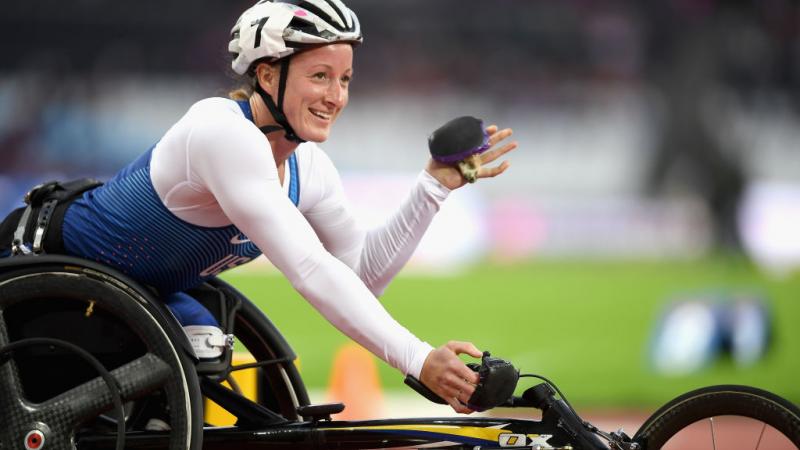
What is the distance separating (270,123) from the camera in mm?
3543

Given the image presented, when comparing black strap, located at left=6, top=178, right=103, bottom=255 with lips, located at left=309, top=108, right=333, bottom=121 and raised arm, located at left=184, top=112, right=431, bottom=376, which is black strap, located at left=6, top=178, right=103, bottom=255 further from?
lips, located at left=309, top=108, right=333, bottom=121

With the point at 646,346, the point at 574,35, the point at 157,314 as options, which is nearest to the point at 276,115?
the point at 157,314

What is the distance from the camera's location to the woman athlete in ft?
10.3

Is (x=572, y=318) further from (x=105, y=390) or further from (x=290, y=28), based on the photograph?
(x=105, y=390)

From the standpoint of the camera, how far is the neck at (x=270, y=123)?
139 inches

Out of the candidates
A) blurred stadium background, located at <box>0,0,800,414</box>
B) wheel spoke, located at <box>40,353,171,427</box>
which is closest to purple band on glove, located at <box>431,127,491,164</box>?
wheel spoke, located at <box>40,353,171,427</box>

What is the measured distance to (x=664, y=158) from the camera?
60.9 feet

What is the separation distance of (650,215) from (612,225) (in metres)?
0.61

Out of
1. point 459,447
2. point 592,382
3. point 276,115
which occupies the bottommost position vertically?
point 592,382

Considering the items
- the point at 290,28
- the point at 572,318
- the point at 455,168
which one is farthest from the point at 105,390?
the point at 572,318

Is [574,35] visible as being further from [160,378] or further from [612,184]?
[160,378]

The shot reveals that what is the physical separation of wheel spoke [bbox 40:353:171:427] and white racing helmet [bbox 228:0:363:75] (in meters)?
0.86

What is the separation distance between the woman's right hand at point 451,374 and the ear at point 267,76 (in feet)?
3.01

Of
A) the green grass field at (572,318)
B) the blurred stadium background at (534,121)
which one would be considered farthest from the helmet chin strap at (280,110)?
the blurred stadium background at (534,121)
